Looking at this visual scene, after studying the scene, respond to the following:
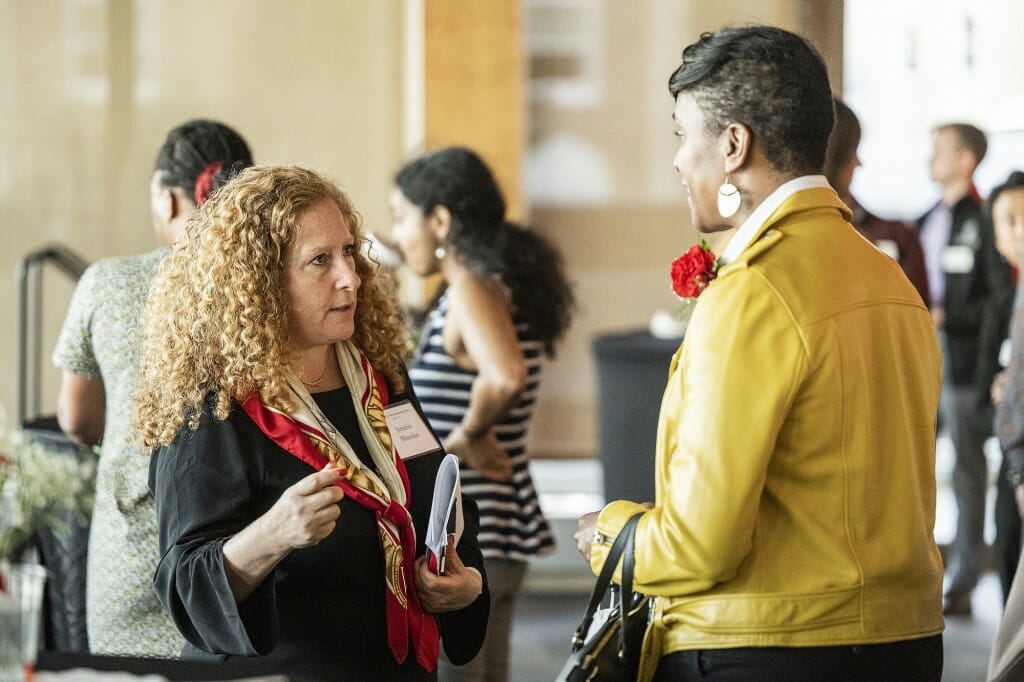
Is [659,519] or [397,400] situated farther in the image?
[397,400]

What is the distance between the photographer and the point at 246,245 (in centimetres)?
206

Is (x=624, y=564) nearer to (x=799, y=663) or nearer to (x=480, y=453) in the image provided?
(x=799, y=663)

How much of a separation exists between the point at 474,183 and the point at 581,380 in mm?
3467

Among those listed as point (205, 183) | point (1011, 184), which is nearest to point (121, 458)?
point (205, 183)

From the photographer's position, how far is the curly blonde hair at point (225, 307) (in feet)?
6.59

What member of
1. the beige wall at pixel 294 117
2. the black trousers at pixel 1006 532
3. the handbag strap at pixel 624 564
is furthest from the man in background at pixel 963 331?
the handbag strap at pixel 624 564

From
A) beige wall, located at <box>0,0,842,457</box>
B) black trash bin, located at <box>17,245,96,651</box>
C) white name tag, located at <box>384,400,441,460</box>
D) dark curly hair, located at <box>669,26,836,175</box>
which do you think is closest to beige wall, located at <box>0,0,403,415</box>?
beige wall, located at <box>0,0,842,457</box>

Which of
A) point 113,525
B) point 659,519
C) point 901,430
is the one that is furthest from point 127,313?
point 901,430

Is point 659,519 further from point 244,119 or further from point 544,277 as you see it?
point 244,119

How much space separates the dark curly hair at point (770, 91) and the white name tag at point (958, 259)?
4079 millimetres

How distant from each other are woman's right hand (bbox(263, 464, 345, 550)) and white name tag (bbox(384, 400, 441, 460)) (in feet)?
1.20

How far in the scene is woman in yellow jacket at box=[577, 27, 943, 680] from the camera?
5.36ft

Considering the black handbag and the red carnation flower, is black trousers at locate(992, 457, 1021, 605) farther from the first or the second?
the black handbag

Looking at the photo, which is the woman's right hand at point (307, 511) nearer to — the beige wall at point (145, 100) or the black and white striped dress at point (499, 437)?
the black and white striped dress at point (499, 437)
